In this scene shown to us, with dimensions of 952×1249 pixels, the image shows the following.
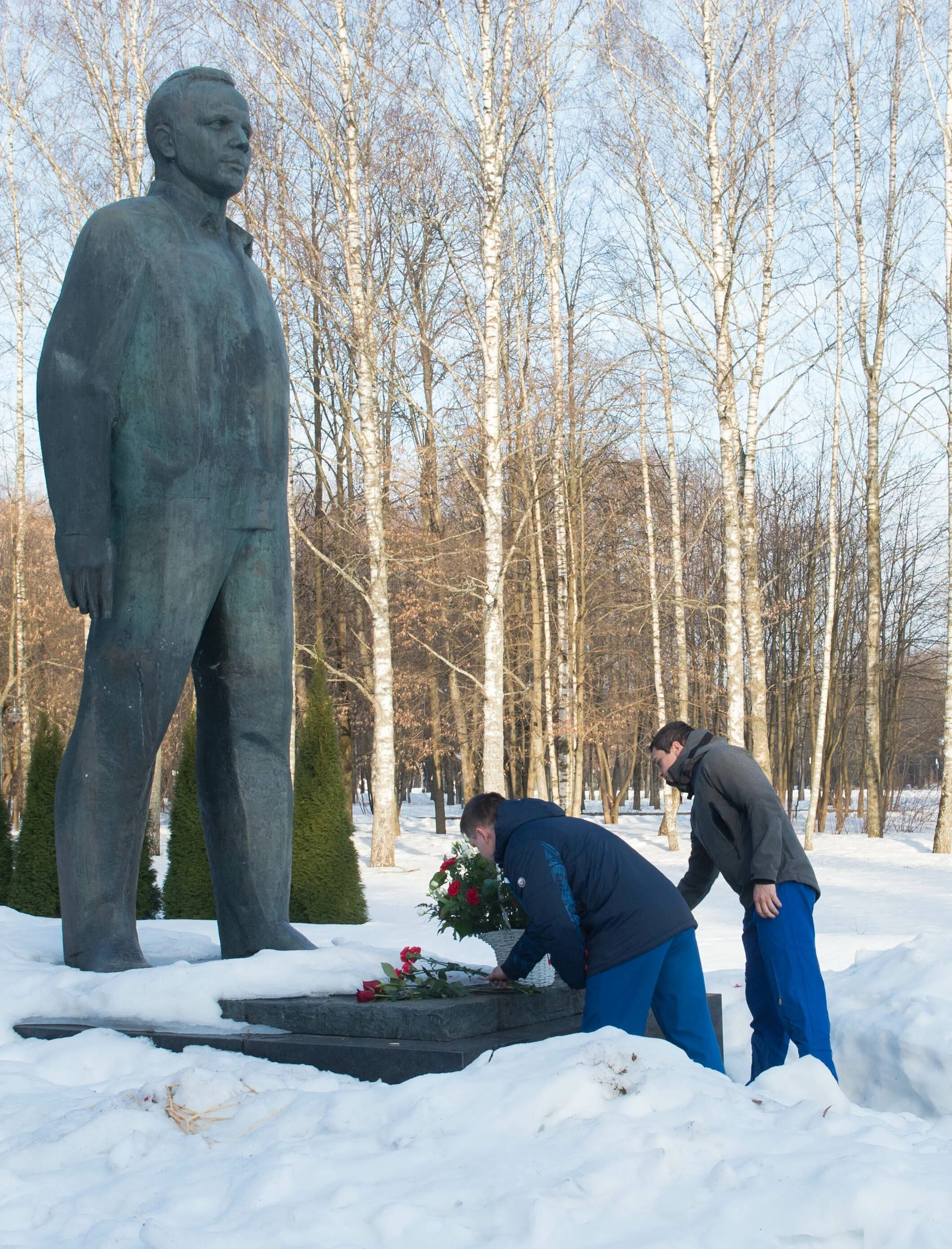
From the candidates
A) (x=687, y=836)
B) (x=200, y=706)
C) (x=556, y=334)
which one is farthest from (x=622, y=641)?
(x=200, y=706)

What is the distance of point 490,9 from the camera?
16312 millimetres

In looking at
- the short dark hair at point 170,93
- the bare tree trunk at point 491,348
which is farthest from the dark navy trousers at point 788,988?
the bare tree trunk at point 491,348

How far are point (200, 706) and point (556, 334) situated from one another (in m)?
17.3

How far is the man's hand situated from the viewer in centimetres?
462

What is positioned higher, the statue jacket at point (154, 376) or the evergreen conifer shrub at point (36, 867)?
the statue jacket at point (154, 376)

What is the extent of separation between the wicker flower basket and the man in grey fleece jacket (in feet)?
2.63

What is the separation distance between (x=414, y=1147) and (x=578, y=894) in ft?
4.49

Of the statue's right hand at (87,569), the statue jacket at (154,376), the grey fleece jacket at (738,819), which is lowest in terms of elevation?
the grey fleece jacket at (738,819)

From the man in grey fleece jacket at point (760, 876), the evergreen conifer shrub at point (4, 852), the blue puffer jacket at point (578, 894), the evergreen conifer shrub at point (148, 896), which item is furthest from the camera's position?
the evergreen conifer shrub at point (4, 852)

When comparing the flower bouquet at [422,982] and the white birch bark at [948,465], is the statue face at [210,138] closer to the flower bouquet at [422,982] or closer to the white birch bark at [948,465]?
the flower bouquet at [422,982]

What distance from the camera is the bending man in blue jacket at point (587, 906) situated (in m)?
3.86

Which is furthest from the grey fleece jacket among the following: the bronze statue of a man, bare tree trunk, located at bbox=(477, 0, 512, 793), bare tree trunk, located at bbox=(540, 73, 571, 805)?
bare tree trunk, located at bbox=(540, 73, 571, 805)

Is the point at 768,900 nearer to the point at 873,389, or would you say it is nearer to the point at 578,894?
the point at 578,894

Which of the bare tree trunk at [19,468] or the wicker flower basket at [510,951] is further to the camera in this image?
the bare tree trunk at [19,468]
